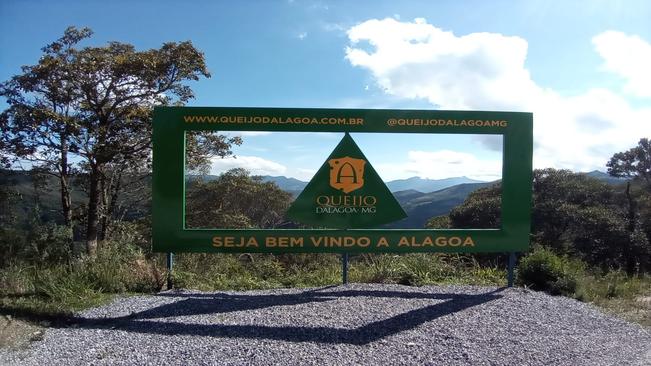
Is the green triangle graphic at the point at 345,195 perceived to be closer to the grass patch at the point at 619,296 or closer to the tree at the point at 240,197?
the grass patch at the point at 619,296

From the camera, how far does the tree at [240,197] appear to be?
51.2 feet

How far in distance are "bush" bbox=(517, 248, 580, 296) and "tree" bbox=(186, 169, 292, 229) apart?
28.9 ft

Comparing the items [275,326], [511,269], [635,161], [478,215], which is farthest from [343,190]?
[635,161]

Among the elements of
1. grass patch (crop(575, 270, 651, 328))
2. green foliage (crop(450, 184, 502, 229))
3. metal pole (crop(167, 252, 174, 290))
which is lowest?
grass patch (crop(575, 270, 651, 328))

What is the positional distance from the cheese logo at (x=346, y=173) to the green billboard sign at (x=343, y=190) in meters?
0.01

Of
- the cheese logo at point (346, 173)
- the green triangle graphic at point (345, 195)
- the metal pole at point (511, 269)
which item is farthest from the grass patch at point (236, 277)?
the cheese logo at point (346, 173)

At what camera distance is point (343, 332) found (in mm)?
4855

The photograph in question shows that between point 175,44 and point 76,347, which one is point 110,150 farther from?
point 76,347

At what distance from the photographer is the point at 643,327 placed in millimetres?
5484

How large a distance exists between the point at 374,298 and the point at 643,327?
2947mm

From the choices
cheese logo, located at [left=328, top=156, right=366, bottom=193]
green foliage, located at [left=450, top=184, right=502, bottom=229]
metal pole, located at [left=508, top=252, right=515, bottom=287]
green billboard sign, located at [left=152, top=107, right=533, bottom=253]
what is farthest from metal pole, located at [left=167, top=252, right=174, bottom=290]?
green foliage, located at [left=450, top=184, right=502, bottom=229]

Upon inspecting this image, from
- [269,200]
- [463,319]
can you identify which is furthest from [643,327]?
[269,200]

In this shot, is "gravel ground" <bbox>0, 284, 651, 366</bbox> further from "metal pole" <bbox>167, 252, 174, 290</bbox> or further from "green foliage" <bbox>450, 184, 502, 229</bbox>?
"green foliage" <bbox>450, 184, 502, 229</bbox>

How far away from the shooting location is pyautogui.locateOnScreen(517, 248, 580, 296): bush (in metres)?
6.75
